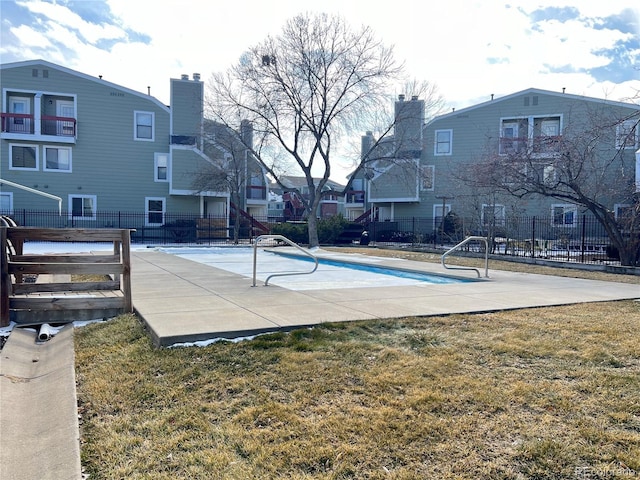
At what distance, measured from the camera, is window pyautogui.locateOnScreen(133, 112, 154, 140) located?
92.2 ft

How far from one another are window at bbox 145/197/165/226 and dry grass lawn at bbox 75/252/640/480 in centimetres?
2482

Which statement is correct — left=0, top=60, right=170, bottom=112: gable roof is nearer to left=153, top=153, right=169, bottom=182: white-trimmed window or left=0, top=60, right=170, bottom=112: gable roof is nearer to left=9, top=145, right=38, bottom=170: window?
left=153, top=153, right=169, bottom=182: white-trimmed window

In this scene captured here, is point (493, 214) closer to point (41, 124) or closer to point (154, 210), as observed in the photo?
point (154, 210)

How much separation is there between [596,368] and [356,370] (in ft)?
6.61

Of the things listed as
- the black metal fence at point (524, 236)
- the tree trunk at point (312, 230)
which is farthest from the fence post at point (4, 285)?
the tree trunk at point (312, 230)

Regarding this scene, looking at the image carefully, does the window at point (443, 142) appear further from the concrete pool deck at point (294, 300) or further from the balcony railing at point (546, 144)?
the concrete pool deck at point (294, 300)

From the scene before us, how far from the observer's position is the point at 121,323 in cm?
557

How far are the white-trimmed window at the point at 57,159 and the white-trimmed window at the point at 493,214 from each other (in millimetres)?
22630

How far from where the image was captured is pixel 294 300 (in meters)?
6.79

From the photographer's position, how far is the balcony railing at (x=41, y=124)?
2553cm

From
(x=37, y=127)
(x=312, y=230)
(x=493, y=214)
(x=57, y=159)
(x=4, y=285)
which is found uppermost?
(x=37, y=127)

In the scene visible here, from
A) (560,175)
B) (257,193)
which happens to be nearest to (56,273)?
(560,175)

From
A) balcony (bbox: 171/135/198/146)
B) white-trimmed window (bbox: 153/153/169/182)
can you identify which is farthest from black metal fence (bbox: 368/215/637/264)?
white-trimmed window (bbox: 153/153/169/182)

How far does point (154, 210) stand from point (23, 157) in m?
7.41
